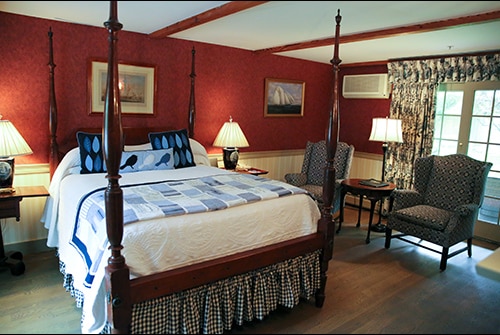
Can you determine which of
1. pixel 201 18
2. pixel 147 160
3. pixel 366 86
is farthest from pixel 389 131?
pixel 201 18

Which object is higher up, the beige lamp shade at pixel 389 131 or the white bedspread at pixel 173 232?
the beige lamp shade at pixel 389 131

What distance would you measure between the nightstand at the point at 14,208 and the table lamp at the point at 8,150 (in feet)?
0.35

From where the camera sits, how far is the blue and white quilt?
2121 mm

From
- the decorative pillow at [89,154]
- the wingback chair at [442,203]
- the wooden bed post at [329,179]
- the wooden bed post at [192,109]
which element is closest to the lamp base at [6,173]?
the decorative pillow at [89,154]

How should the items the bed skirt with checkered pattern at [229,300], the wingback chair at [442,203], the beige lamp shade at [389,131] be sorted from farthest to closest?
1. the beige lamp shade at [389,131]
2. the wingback chair at [442,203]
3. the bed skirt with checkered pattern at [229,300]

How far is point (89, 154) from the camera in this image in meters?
3.26

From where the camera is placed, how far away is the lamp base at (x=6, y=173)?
2.96 meters

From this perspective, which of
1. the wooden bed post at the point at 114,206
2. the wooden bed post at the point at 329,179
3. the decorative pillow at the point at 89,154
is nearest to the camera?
the wooden bed post at the point at 114,206

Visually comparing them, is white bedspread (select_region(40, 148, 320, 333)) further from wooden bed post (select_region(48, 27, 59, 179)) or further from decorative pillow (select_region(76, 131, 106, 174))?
wooden bed post (select_region(48, 27, 59, 179))

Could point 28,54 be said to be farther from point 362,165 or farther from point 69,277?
point 362,165

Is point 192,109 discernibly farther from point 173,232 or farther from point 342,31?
point 173,232

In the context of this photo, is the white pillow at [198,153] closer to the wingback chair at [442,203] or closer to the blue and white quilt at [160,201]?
the blue and white quilt at [160,201]

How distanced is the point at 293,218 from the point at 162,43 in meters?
2.60

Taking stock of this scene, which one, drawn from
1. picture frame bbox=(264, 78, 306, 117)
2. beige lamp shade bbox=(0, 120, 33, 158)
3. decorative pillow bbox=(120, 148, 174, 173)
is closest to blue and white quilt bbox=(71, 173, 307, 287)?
decorative pillow bbox=(120, 148, 174, 173)
